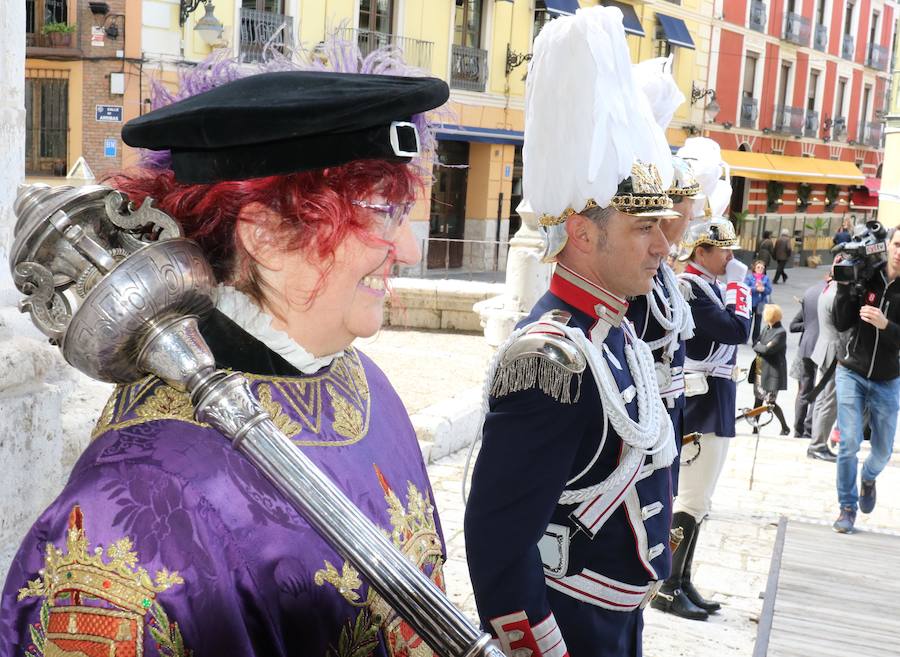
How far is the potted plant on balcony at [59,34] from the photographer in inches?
635

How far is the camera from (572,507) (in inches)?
93.4

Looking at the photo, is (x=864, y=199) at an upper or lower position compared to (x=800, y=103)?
lower

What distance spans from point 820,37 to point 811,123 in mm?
3063

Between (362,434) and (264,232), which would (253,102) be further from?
(362,434)

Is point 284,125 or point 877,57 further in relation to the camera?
point 877,57

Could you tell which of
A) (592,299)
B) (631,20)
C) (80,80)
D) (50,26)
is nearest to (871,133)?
(631,20)

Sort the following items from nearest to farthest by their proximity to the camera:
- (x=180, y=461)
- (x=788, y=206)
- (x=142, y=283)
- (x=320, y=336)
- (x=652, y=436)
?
(x=142, y=283) < (x=180, y=461) < (x=320, y=336) < (x=652, y=436) < (x=788, y=206)

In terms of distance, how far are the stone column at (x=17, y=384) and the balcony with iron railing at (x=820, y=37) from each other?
37.1 meters

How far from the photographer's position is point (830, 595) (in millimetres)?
4871

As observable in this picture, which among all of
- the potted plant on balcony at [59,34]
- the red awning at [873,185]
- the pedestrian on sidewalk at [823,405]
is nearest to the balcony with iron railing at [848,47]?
the red awning at [873,185]

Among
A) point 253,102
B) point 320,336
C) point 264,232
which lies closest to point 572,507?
point 320,336

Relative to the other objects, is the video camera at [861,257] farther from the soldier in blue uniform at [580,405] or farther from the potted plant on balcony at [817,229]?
the potted plant on balcony at [817,229]

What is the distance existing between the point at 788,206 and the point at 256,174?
115 ft

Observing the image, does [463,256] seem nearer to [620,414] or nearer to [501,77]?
[501,77]
